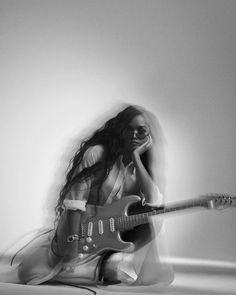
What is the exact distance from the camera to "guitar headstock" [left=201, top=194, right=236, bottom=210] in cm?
163

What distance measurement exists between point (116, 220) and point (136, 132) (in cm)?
33

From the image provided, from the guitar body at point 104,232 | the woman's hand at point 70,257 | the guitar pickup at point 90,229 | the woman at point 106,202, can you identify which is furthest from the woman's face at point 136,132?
the woman's hand at point 70,257

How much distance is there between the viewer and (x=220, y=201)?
1.63 m

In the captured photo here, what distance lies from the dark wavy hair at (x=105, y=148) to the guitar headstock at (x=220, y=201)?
38 cm

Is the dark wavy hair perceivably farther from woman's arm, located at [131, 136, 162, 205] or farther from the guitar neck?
the guitar neck

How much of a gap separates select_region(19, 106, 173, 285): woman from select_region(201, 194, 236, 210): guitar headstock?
174mm

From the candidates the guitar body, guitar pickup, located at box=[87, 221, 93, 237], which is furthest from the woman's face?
guitar pickup, located at box=[87, 221, 93, 237]

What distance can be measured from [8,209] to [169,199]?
644mm

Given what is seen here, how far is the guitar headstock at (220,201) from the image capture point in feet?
5.34

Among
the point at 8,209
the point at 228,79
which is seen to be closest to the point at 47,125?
the point at 8,209

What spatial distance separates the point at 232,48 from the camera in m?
1.73

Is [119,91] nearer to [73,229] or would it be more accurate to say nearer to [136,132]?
[136,132]

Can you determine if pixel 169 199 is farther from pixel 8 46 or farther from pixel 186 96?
pixel 8 46

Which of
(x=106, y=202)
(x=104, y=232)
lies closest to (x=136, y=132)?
(x=106, y=202)
